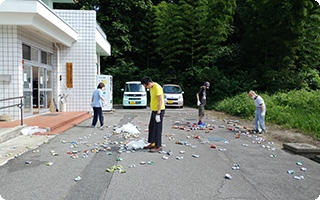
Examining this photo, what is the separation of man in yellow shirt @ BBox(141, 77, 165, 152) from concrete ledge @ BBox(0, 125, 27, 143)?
14.1ft

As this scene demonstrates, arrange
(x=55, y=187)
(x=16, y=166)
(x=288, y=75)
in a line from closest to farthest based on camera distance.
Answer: (x=55, y=187)
(x=16, y=166)
(x=288, y=75)

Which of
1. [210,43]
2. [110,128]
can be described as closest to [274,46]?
[210,43]

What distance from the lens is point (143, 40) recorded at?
30891 mm

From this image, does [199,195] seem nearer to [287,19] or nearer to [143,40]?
[287,19]

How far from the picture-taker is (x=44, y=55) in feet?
42.5

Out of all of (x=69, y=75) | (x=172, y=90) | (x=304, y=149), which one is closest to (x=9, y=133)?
(x=69, y=75)

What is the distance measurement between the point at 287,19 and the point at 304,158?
1471cm

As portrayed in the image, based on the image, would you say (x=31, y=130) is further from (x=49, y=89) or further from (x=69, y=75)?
(x=69, y=75)

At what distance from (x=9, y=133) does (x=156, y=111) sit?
461cm

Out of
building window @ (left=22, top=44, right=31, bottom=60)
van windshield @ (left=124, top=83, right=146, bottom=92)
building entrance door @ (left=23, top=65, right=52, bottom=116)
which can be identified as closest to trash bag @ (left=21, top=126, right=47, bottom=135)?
building entrance door @ (left=23, top=65, right=52, bottom=116)

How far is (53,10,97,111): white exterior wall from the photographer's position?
1451 cm

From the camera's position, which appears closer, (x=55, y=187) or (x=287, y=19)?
(x=55, y=187)

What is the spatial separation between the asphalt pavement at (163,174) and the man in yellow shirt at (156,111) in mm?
394

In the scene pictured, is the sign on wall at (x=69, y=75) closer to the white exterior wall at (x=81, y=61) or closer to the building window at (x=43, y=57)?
the white exterior wall at (x=81, y=61)
